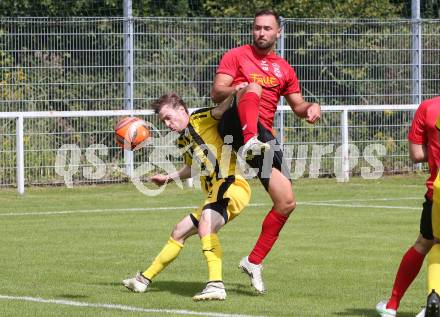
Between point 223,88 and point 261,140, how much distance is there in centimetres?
57

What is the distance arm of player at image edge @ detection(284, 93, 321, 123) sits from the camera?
10594 mm

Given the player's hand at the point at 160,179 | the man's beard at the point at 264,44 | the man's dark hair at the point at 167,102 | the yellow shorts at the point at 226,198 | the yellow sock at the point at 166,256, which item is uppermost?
the man's beard at the point at 264,44

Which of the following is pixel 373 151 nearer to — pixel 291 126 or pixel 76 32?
pixel 291 126

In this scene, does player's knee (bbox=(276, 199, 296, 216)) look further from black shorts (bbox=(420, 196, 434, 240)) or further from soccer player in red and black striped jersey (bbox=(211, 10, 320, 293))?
black shorts (bbox=(420, 196, 434, 240))

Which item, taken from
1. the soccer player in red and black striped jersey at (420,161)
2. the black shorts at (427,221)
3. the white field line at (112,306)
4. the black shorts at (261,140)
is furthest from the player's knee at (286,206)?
the black shorts at (427,221)

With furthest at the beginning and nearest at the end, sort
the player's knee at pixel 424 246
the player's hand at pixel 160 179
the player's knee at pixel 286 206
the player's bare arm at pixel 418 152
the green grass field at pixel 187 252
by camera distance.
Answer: the player's knee at pixel 286 206 → the player's hand at pixel 160 179 → the green grass field at pixel 187 252 → the player's knee at pixel 424 246 → the player's bare arm at pixel 418 152

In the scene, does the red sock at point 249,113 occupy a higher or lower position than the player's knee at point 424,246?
higher

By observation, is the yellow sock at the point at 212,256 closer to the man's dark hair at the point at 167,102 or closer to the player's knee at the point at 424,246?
the man's dark hair at the point at 167,102

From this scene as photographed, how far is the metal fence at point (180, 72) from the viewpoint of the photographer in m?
21.2

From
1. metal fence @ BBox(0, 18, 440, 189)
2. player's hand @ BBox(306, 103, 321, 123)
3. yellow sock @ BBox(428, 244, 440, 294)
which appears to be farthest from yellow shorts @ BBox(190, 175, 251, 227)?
metal fence @ BBox(0, 18, 440, 189)

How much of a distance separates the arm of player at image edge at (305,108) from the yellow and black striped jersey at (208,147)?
751mm

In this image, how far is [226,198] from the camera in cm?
1027

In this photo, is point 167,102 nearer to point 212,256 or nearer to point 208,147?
point 208,147

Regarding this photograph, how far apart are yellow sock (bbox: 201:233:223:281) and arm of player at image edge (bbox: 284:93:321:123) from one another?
1.34m
